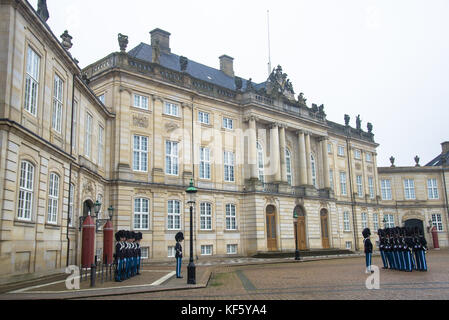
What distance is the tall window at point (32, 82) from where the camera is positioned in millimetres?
16859

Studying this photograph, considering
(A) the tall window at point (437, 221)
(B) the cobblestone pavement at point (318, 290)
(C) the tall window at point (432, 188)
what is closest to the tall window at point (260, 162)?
(B) the cobblestone pavement at point (318, 290)

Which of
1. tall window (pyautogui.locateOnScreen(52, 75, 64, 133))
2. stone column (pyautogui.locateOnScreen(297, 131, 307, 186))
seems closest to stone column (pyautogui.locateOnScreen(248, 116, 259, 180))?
stone column (pyautogui.locateOnScreen(297, 131, 307, 186))

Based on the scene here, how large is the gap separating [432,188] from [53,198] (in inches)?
2082

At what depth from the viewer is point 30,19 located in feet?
55.1

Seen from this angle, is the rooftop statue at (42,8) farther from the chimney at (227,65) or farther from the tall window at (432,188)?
the tall window at (432,188)

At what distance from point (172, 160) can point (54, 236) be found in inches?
584

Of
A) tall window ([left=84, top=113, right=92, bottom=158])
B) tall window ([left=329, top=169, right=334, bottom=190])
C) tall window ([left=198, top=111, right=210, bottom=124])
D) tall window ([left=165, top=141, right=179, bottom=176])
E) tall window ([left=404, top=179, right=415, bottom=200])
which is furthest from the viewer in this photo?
tall window ([left=404, top=179, right=415, bottom=200])

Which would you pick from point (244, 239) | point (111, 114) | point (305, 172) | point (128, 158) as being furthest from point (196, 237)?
point (305, 172)

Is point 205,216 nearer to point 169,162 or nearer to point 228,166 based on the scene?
point 228,166

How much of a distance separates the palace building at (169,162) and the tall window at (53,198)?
9cm

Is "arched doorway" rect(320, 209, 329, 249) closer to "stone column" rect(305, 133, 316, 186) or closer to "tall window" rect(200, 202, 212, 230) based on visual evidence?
"stone column" rect(305, 133, 316, 186)

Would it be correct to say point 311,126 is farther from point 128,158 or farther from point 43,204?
point 43,204

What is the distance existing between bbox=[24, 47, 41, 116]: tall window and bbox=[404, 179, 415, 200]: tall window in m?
52.2

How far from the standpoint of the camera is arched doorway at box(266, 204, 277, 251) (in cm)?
3783
